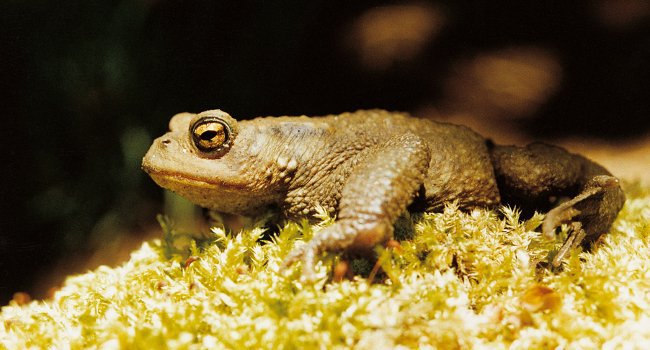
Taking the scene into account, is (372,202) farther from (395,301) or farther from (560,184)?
(560,184)

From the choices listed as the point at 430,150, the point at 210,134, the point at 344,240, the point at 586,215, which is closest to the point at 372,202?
the point at 344,240

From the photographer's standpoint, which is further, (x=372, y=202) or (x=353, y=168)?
(x=353, y=168)

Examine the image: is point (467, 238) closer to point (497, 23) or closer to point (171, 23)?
point (171, 23)

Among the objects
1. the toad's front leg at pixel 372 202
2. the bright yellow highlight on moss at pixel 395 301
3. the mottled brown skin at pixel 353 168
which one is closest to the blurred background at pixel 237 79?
the mottled brown skin at pixel 353 168

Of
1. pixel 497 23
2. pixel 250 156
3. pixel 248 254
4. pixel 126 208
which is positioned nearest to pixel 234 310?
pixel 248 254

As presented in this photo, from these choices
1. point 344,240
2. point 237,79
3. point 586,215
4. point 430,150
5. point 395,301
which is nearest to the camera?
point 395,301

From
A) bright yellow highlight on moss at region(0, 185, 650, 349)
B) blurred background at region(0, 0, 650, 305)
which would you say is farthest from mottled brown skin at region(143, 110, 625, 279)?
blurred background at region(0, 0, 650, 305)

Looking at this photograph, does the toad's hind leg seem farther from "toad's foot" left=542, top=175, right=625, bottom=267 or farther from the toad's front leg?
the toad's front leg

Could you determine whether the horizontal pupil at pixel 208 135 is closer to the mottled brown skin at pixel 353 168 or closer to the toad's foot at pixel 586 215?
the mottled brown skin at pixel 353 168
